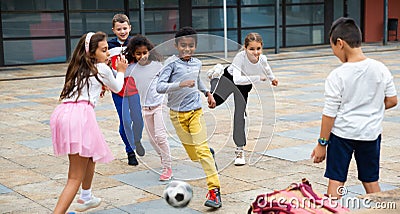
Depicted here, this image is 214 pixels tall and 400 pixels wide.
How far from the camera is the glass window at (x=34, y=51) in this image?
2125 centimetres

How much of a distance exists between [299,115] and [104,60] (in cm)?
577

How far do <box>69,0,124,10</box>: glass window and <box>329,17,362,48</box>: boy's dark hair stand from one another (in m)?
17.8

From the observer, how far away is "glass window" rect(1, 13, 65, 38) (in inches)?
827

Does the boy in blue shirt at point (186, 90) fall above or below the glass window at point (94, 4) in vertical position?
below

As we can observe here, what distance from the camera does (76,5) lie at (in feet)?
71.9

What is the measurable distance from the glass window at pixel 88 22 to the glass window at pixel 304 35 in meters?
7.45

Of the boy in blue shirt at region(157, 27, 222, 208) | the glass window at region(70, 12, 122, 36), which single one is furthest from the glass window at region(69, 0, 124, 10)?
the boy in blue shirt at region(157, 27, 222, 208)

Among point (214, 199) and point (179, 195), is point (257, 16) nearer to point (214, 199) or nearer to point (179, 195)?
point (214, 199)

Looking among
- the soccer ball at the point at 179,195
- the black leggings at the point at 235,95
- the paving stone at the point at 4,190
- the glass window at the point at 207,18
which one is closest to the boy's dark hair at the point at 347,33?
the soccer ball at the point at 179,195

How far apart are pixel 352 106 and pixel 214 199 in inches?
64.7

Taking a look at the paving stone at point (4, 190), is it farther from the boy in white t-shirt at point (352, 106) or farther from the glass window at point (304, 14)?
the glass window at point (304, 14)

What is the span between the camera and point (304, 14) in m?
26.5

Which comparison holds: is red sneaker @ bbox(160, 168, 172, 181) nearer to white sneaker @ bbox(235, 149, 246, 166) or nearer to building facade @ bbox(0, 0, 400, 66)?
white sneaker @ bbox(235, 149, 246, 166)

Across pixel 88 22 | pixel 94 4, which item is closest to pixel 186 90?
pixel 88 22
